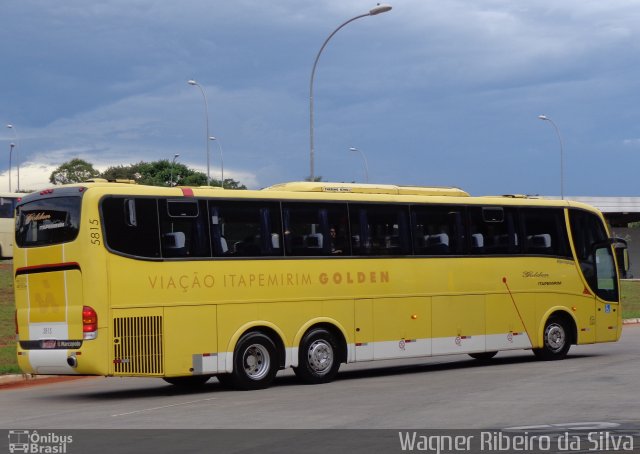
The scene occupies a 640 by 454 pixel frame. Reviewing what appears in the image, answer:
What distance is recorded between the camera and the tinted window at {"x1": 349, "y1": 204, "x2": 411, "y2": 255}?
20.1 meters

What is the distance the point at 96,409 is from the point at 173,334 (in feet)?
6.79

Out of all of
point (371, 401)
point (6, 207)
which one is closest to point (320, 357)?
point (371, 401)

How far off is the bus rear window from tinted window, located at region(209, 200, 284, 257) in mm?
2287

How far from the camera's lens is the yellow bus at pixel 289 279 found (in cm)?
1691

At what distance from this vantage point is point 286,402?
15.9m

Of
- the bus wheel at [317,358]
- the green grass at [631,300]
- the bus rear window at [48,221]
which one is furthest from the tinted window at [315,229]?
the green grass at [631,300]

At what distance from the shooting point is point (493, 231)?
73.9 feet

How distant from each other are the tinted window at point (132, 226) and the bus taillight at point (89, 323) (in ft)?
3.31

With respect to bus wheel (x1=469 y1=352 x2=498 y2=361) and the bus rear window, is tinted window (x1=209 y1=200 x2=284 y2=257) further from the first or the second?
bus wheel (x1=469 y1=352 x2=498 y2=361)

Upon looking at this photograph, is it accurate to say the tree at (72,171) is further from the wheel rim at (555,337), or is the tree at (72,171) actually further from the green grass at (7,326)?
the wheel rim at (555,337)

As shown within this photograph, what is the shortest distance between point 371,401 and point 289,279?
12.8 feet

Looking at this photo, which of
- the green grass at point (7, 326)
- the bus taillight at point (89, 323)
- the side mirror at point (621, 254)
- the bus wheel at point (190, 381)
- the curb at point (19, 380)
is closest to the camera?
the bus taillight at point (89, 323)

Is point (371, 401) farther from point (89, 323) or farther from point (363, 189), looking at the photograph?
point (363, 189)

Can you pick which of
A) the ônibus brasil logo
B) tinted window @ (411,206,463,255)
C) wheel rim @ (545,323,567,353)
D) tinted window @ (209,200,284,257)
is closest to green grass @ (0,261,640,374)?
tinted window @ (209,200,284,257)
